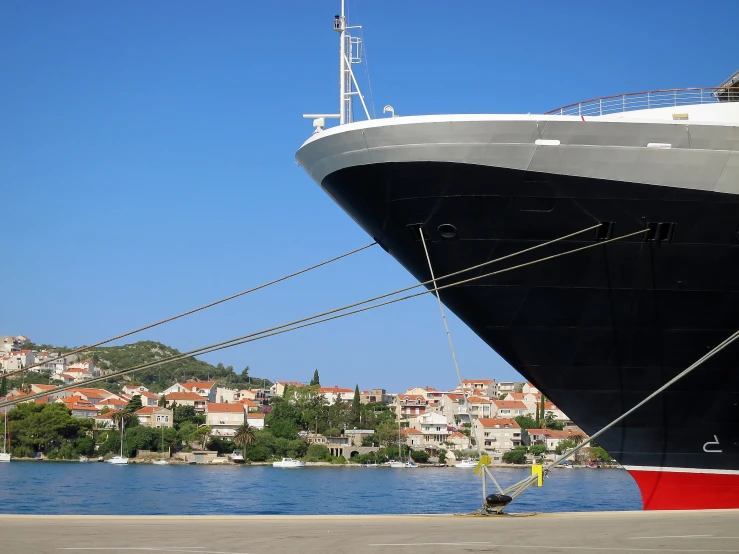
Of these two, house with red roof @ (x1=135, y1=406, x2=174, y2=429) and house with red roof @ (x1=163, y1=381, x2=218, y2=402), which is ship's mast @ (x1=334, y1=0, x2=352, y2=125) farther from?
house with red roof @ (x1=163, y1=381, x2=218, y2=402)

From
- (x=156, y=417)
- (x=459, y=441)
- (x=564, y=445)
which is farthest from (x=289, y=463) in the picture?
(x=564, y=445)

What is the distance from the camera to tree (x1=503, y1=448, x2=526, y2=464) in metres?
113

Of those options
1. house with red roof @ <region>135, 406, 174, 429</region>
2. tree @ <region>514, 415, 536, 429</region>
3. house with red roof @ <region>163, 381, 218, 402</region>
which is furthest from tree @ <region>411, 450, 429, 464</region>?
house with red roof @ <region>163, 381, 218, 402</region>

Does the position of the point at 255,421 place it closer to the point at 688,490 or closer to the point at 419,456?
the point at 419,456

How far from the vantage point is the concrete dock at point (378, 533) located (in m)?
9.91

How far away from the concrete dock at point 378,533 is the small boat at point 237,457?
104 meters

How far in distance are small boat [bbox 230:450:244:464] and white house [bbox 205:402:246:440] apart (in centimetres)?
617

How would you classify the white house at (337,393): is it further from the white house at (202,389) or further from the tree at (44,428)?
the tree at (44,428)

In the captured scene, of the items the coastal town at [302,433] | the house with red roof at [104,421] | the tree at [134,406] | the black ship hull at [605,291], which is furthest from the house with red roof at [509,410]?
the black ship hull at [605,291]

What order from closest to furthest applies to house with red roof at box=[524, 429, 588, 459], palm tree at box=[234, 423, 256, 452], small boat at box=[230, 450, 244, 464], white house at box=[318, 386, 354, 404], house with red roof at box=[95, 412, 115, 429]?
small boat at box=[230, 450, 244, 464], house with red roof at box=[524, 429, 588, 459], palm tree at box=[234, 423, 256, 452], house with red roof at box=[95, 412, 115, 429], white house at box=[318, 386, 354, 404]

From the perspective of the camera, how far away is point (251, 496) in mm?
56781

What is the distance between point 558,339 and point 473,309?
1.53 m

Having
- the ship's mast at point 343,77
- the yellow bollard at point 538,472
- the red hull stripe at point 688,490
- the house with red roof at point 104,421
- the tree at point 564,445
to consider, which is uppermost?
the ship's mast at point 343,77

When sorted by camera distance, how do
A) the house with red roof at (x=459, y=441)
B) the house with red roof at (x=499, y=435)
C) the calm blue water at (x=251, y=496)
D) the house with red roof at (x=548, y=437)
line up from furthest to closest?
1. the house with red roof at (x=459, y=441)
2. the house with red roof at (x=499, y=435)
3. the house with red roof at (x=548, y=437)
4. the calm blue water at (x=251, y=496)
